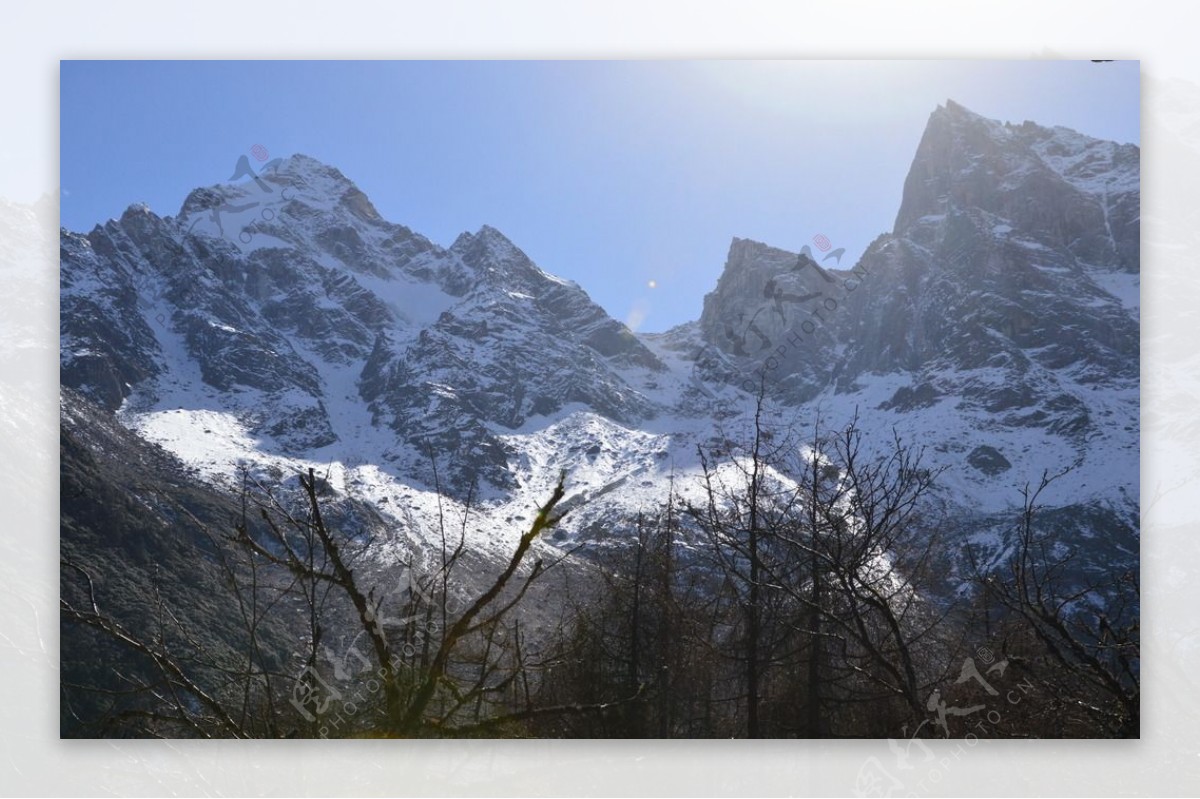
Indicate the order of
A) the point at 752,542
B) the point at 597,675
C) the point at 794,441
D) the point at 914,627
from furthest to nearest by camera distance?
the point at 794,441 < the point at 597,675 < the point at 914,627 < the point at 752,542

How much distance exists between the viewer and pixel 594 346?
4590 mm

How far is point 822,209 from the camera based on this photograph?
3943mm

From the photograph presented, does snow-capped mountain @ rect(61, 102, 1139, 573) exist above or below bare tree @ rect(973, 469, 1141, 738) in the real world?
above

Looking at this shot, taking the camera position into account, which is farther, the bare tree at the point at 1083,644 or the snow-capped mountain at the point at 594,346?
the snow-capped mountain at the point at 594,346

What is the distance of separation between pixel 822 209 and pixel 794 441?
1.08m

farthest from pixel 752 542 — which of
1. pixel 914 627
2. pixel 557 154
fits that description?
pixel 557 154

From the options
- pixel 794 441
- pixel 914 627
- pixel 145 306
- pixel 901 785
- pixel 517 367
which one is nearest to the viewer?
pixel 901 785

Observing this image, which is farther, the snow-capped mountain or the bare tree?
the snow-capped mountain

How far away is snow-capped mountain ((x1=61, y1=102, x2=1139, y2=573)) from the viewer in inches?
153

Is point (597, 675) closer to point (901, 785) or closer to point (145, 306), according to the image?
point (901, 785)

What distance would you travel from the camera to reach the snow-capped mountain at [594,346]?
12.8 ft

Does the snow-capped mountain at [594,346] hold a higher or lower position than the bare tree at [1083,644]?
higher

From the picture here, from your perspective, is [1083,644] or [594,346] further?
[594,346]

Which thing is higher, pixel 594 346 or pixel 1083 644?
pixel 594 346
